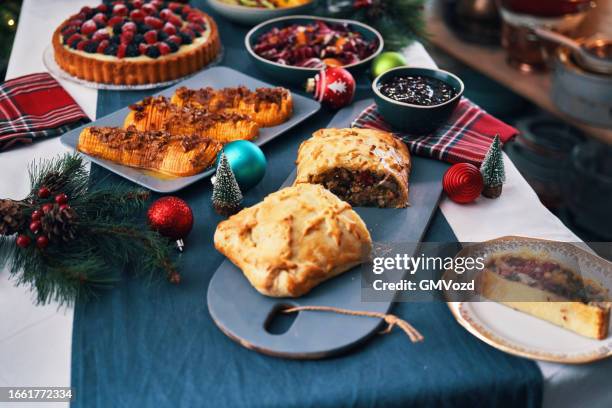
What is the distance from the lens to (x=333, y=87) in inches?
79.0

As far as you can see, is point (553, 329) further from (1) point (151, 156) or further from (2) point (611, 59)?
(2) point (611, 59)

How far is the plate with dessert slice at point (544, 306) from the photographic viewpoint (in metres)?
1.18

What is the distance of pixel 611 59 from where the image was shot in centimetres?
282

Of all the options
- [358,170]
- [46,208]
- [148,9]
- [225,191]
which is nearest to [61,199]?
[46,208]

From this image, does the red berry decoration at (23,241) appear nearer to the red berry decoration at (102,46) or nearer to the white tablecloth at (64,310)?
the white tablecloth at (64,310)

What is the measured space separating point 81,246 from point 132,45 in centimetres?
105

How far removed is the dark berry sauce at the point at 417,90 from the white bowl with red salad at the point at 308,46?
0.97 feet

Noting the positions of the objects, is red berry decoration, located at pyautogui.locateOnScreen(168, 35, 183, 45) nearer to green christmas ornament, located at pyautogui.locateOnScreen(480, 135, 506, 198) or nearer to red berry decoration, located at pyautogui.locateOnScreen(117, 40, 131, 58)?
red berry decoration, located at pyautogui.locateOnScreen(117, 40, 131, 58)

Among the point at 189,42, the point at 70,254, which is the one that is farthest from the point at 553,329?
the point at 189,42

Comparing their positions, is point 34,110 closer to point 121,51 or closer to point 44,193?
point 121,51

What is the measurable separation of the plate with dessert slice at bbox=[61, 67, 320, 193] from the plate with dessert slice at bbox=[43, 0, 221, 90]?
0.48 ft

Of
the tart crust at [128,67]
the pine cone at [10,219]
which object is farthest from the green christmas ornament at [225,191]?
the tart crust at [128,67]

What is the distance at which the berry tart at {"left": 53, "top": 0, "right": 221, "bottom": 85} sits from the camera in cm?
218

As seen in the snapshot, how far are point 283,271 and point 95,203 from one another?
57 centimetres
